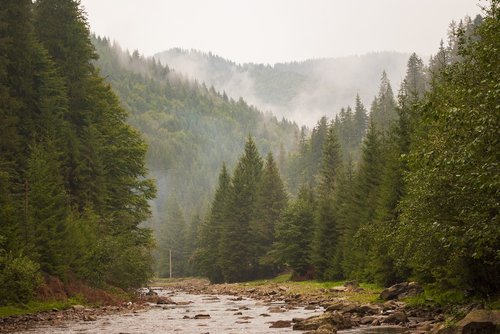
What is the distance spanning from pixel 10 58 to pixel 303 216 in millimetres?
40639

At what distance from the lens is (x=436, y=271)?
89.0ft

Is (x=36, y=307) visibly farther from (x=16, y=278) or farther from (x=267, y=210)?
(x=267, y=210)

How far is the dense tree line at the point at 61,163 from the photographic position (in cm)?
3528

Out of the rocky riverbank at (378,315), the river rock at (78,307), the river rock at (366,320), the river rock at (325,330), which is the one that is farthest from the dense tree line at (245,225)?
the river rock at (325,330)

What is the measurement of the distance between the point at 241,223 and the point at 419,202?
214 ft

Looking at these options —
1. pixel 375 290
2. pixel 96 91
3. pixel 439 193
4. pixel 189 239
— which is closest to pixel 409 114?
pixel 375 290

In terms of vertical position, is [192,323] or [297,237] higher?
[297,237]

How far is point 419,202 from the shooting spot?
24062mm

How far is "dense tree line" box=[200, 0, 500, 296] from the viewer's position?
1525cm

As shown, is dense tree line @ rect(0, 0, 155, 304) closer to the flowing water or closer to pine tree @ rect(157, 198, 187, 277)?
the flowing water

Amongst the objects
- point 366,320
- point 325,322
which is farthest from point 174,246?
point 325,322

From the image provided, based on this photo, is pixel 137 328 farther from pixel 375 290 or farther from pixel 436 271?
pixel 375 290

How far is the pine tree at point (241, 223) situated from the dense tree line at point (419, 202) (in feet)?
0.81

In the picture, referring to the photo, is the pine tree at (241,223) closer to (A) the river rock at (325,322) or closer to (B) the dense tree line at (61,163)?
(B) the dense tree line at (61,163)
